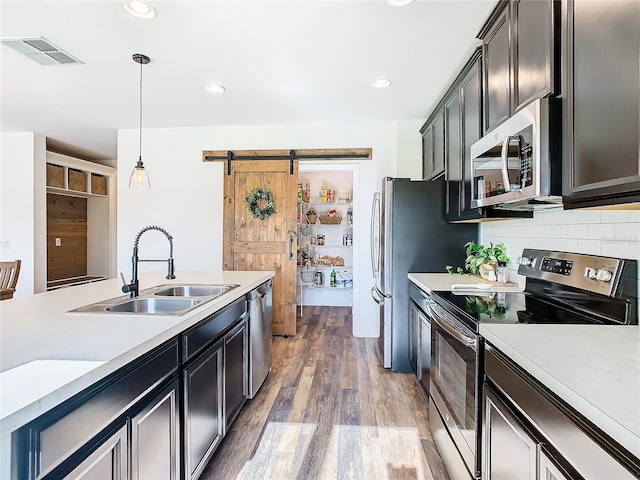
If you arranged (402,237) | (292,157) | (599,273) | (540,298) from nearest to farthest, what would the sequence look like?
(599,273)
(540,298)
(402,237)
(292,157)

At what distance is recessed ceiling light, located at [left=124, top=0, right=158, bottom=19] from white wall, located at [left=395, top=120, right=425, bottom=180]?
2750 mm

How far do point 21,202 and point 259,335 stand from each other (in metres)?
4.22

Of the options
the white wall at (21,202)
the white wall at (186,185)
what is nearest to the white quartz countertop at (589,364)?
the white wall at (186,185)

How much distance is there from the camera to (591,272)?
1531 millimetres

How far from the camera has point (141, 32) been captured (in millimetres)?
2232

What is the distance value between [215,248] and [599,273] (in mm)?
3873

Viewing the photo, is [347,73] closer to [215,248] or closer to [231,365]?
[231,365]

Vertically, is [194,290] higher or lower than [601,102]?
lower

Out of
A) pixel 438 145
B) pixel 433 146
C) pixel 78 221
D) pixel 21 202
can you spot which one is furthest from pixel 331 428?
pixel 78 221

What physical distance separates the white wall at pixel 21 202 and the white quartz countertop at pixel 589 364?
5553mm

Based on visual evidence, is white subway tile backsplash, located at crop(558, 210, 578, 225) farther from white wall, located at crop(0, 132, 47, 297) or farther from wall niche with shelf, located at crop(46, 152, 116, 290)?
wall niche with shelf, located at crop(46, 152, 116, 290)

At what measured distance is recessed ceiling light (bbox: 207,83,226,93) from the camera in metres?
3.07

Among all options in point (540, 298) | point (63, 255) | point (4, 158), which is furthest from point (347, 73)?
point (63, 255)

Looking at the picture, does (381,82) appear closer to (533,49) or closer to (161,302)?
(533,49)
